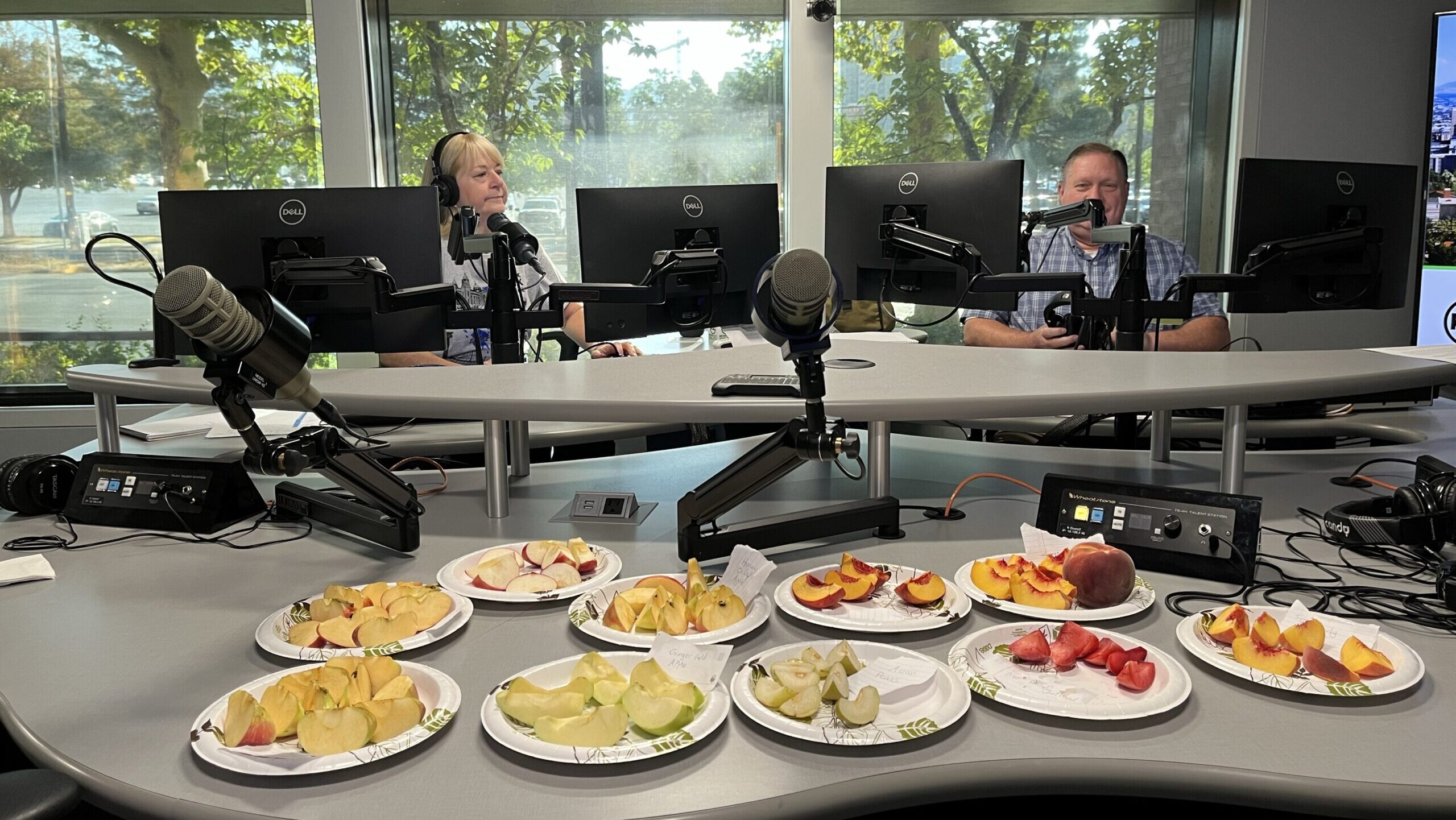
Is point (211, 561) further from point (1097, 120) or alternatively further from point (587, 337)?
point (1097, 120)

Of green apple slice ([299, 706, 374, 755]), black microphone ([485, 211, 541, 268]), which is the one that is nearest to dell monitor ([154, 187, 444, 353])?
black microphone ([485, 211, 541, 268])

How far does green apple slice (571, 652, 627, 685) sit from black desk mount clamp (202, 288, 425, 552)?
18.9 inches

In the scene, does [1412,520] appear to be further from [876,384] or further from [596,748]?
[596,748]

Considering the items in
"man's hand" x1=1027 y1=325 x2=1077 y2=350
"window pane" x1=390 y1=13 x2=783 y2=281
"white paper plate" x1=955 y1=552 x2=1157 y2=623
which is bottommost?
"white paper plate" x1=955 y1=552 x2=1157 y2=623

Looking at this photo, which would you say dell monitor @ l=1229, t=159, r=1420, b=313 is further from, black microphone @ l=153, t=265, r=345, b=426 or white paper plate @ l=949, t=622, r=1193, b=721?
black microphone @ l=153, t=265, r=345, b=426

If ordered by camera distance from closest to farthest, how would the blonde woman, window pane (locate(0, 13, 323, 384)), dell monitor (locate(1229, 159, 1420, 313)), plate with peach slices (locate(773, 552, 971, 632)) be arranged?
plate with peach slices (locate(773, 552, 971, 632))
dell monitor (locate(1229, 159, 1420, 313))
the blonde woman
window pane (locate(0, 13, 323, 384))

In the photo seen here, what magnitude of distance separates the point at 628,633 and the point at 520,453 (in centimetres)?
91

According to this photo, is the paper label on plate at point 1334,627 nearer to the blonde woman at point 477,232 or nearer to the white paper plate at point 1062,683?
the white paper plate at point 1062,683

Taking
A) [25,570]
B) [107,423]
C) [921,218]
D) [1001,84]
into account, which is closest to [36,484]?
[107,423]

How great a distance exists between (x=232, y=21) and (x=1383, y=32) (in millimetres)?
4595

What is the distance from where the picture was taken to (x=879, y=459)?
1.72 m

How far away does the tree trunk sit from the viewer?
4.19 meters

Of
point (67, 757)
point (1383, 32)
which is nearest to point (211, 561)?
point (67, 757)

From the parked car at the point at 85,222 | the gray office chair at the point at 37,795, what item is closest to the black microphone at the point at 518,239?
the gray office chair at the point at 37,795
